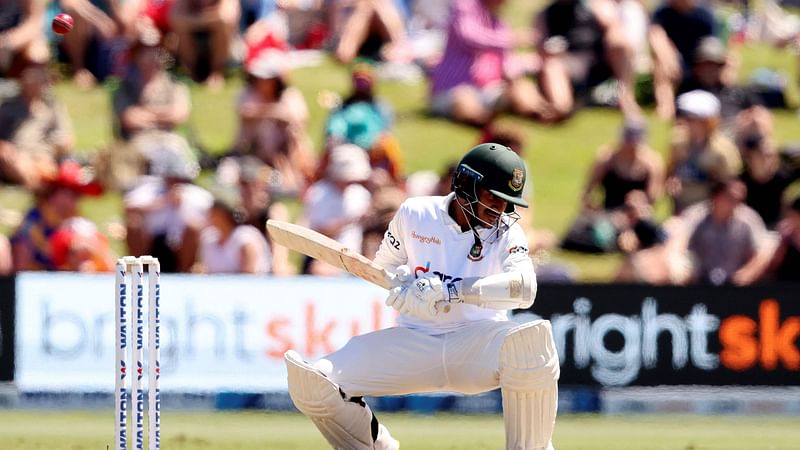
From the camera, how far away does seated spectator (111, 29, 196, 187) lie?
39.0 feet

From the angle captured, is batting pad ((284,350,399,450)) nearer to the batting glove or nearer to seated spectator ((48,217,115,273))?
the batting glove

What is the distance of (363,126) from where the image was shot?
11.9 m

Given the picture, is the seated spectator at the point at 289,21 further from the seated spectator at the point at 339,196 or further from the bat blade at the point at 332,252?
the bat blade at the point at 332,252

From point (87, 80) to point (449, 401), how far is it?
207 inches

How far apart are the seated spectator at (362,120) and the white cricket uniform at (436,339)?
17.6 feet

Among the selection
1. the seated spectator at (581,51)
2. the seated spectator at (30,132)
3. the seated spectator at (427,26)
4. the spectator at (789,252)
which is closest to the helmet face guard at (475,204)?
the spectator at (789,252)

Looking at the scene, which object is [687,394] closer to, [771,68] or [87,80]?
[771,68]

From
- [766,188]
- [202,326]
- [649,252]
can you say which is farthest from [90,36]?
[766,188]

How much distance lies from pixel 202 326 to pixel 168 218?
1.29 m

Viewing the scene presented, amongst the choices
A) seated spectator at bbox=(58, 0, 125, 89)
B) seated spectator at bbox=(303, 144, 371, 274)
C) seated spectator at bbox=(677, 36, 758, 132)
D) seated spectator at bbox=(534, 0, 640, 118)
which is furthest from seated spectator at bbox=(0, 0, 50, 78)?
seated spectator at bbox=(677, 36, 758, 132)

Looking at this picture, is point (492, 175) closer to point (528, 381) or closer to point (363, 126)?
point (528, 381)

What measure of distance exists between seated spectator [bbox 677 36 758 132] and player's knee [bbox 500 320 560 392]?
6555mm

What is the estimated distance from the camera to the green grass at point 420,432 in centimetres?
827

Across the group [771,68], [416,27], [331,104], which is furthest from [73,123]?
[771,68]
